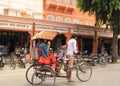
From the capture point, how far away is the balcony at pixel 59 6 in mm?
38156

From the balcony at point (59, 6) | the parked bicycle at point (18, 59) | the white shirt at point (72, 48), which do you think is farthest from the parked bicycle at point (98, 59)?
the balcony at point (59, 6)

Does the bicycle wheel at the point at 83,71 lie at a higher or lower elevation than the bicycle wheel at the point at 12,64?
higher

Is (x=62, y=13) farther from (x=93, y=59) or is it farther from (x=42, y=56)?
(x=42, y=56)

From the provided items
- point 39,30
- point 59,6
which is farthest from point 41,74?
point 59,6

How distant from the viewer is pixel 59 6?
39.6 meters

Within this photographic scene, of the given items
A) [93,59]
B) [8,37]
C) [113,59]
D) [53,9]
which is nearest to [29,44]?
[8,37]

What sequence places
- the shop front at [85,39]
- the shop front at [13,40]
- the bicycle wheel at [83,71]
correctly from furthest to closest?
1. the shop front at [85,39]
2. the shop front at [13,40]
3. the bicycle wheel at [83,71]

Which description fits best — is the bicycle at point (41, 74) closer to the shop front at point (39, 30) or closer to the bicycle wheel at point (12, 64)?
the bicycle wheel at point (12, 64)

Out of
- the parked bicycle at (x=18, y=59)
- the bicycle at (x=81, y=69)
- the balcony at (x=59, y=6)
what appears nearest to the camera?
the bicycle at (x=81, y=69)

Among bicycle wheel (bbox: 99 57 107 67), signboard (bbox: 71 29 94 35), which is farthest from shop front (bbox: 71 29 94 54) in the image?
bicycle wheel (bbox: 99 57 107 67)

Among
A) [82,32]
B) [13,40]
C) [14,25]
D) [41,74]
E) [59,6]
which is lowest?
[13,40]

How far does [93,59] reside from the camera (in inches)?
1025

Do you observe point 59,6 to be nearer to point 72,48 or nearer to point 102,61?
point 102,61

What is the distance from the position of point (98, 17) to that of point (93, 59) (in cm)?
485
